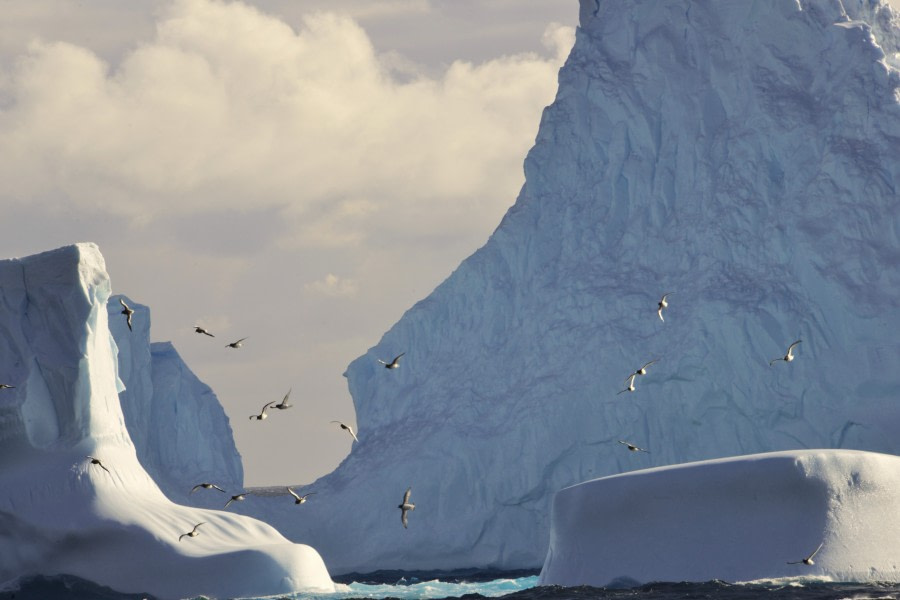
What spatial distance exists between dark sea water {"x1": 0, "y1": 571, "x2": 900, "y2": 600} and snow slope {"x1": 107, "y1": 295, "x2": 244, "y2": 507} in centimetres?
1212


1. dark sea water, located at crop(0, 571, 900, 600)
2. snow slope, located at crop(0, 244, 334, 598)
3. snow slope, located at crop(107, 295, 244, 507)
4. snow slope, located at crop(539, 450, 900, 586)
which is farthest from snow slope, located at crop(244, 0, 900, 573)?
snow slope, located at crop(0, 244, 334, 598)

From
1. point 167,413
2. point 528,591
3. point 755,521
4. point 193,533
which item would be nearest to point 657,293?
point 528,591

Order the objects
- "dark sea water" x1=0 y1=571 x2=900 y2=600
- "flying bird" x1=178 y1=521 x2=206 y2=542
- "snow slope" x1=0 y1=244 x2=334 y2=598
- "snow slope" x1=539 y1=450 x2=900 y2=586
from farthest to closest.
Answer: "flying bird" x1=178 y1=521 x2=206 y2=542
"snow slope" x1=0 y1=244 x2=334 y2=598
"snow slope" x1=539 y1=450 x2=900 y2=586
"dark sea water" x1=0 y1=571 x2=900 y2=600

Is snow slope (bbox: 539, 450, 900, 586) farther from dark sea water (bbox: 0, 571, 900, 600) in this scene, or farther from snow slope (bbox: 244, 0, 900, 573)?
snow slope (bbox: 244, 0, 900, 573)

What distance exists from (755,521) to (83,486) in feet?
40.3

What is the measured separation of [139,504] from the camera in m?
24.4

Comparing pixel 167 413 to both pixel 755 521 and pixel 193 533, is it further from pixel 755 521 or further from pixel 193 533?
pixel 755 521

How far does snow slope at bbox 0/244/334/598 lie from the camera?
22.7 metres

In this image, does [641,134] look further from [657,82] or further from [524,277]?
[524,277]

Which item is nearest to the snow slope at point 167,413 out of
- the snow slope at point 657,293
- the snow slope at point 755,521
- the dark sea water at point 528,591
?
the snow slope at point 657,293

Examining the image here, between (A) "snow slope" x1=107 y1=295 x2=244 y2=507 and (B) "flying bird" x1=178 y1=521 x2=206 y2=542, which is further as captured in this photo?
(A) "snow slope" x1=107 y1=295 x2=244 y2=507

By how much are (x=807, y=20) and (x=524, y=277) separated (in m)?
10.1

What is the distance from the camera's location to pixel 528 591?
22.0m

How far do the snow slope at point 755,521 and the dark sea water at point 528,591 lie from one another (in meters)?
0.38
